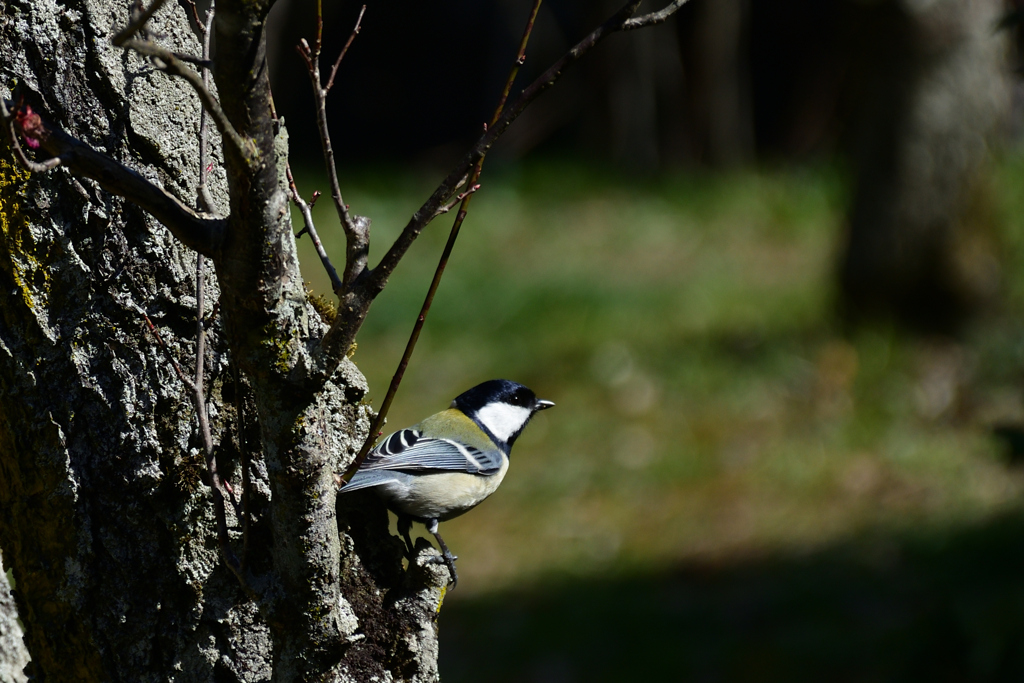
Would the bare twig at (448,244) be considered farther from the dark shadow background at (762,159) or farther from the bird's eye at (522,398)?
the dark shadow background at (762,159)

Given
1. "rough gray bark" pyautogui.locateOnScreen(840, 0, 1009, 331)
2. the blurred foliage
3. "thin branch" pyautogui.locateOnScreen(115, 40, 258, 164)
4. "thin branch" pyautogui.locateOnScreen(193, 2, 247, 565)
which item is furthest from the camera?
"rough gray bark" pyautogui.locateOnScreen(840, 0, 1009, 331)

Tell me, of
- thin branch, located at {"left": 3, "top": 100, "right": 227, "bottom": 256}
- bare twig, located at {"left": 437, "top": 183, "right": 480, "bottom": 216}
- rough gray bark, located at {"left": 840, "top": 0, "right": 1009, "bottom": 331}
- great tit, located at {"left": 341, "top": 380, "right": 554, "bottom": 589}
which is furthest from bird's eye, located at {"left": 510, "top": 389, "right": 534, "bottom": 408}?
rough gray bark, located at {"left": 840, "top": 0, "right": 1009, "bottom": 331}

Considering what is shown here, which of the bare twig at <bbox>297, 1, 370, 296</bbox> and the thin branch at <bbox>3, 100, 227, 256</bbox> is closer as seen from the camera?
the thin branch at <bbox>3, 100, 227, 256</bbox>

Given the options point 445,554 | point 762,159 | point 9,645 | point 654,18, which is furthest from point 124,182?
point 762,159

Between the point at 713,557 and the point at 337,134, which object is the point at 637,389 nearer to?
the point at 713,557

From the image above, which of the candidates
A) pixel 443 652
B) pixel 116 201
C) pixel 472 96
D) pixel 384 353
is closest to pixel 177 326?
pixel 116 201

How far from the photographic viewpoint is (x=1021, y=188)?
23.0ft

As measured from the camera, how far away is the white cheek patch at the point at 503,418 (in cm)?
254

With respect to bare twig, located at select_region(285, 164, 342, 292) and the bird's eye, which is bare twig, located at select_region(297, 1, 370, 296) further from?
the bird's eye

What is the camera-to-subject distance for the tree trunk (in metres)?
1.50

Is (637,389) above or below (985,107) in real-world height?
below

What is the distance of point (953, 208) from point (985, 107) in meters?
0.59

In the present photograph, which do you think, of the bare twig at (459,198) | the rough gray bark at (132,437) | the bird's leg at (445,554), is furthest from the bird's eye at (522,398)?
the bare twig at (459,198)

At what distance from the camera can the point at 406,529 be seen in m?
1.95
